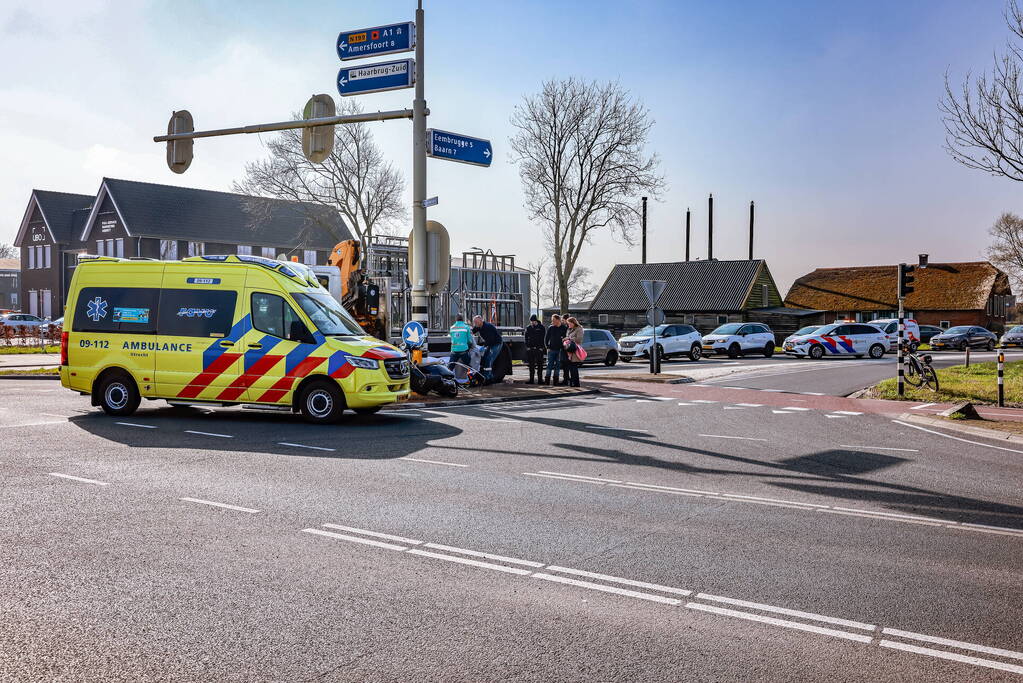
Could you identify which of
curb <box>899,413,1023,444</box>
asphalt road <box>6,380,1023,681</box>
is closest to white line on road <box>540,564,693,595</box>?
asphalt road <box>6,380,1023,681</box>

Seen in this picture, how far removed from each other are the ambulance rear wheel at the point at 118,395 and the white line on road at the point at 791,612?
11055 millimetres

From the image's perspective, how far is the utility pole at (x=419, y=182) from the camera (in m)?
15.5

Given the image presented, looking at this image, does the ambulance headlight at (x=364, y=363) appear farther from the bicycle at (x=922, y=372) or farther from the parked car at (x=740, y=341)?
the parked car at (x=740, y=341)

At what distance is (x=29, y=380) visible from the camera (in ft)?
72.2

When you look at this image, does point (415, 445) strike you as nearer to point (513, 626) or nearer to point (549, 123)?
point (513, 626)

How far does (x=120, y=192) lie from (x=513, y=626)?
5831 cm

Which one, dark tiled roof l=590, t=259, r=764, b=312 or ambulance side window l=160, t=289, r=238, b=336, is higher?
dark tiled roof l=590, t=259, r=764, b=312

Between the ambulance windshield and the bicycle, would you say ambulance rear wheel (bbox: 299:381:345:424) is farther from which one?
the bicycle

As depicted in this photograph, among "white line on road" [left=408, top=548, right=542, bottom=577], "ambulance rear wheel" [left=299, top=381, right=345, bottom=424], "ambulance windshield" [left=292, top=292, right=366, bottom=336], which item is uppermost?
"ambulance windshield" [left=292, top=292, right=366, bottom=336]

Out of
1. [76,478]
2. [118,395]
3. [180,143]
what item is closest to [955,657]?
[76,478]

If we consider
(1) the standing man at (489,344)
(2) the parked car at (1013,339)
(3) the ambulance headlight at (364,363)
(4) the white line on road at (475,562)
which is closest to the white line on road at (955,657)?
(4) the white line on road at (475,562)

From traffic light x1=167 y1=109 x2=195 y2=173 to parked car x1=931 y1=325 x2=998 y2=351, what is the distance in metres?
44.4

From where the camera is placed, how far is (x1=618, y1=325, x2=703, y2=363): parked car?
3538 cm

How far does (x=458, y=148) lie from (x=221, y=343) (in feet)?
17.8
